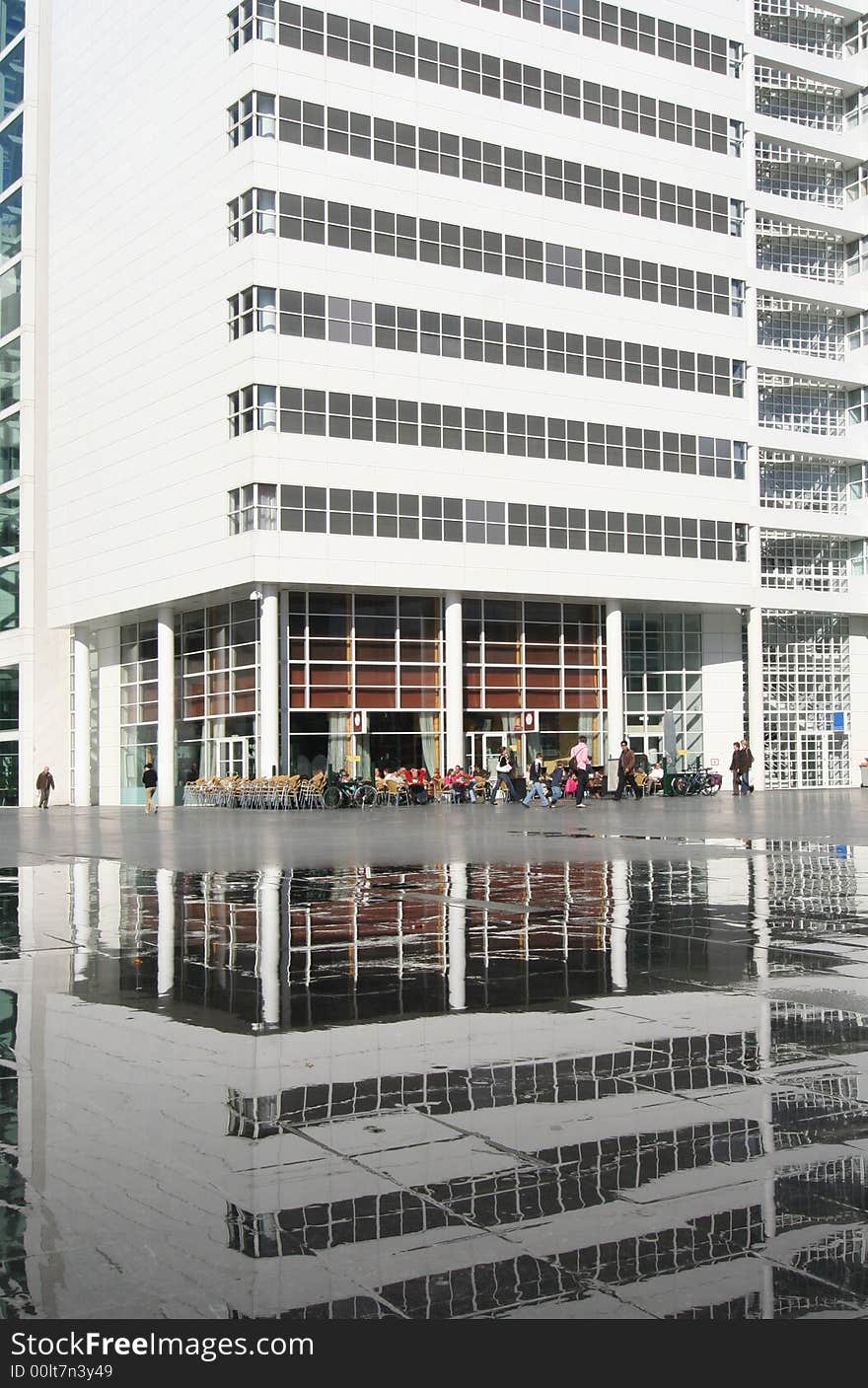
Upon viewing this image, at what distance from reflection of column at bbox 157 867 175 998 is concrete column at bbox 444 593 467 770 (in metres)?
39.1

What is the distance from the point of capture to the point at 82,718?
68750 mm

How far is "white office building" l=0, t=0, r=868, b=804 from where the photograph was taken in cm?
5231

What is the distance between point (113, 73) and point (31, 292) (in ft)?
39.2

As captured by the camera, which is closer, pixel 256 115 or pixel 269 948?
pixel 269 948

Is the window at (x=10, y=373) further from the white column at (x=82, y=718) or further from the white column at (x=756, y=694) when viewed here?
the white column at (x=756, y=694)

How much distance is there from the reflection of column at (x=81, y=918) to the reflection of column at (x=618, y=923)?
324 centimetres

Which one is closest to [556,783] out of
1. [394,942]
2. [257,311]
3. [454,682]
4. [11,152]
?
[454,682]

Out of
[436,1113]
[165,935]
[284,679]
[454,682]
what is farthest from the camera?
[454,682]

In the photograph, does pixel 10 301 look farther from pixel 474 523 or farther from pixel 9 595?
pixel 474 523

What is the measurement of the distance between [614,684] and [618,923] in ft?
162

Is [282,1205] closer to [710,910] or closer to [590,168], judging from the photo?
[710,910]

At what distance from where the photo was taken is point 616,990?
8039 millimetres

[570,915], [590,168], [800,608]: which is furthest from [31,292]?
[570,915]

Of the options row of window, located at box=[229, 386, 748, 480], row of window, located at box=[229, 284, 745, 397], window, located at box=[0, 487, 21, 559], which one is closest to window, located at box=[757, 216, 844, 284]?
row of window, located at box=[229, 284, 745, 397]
